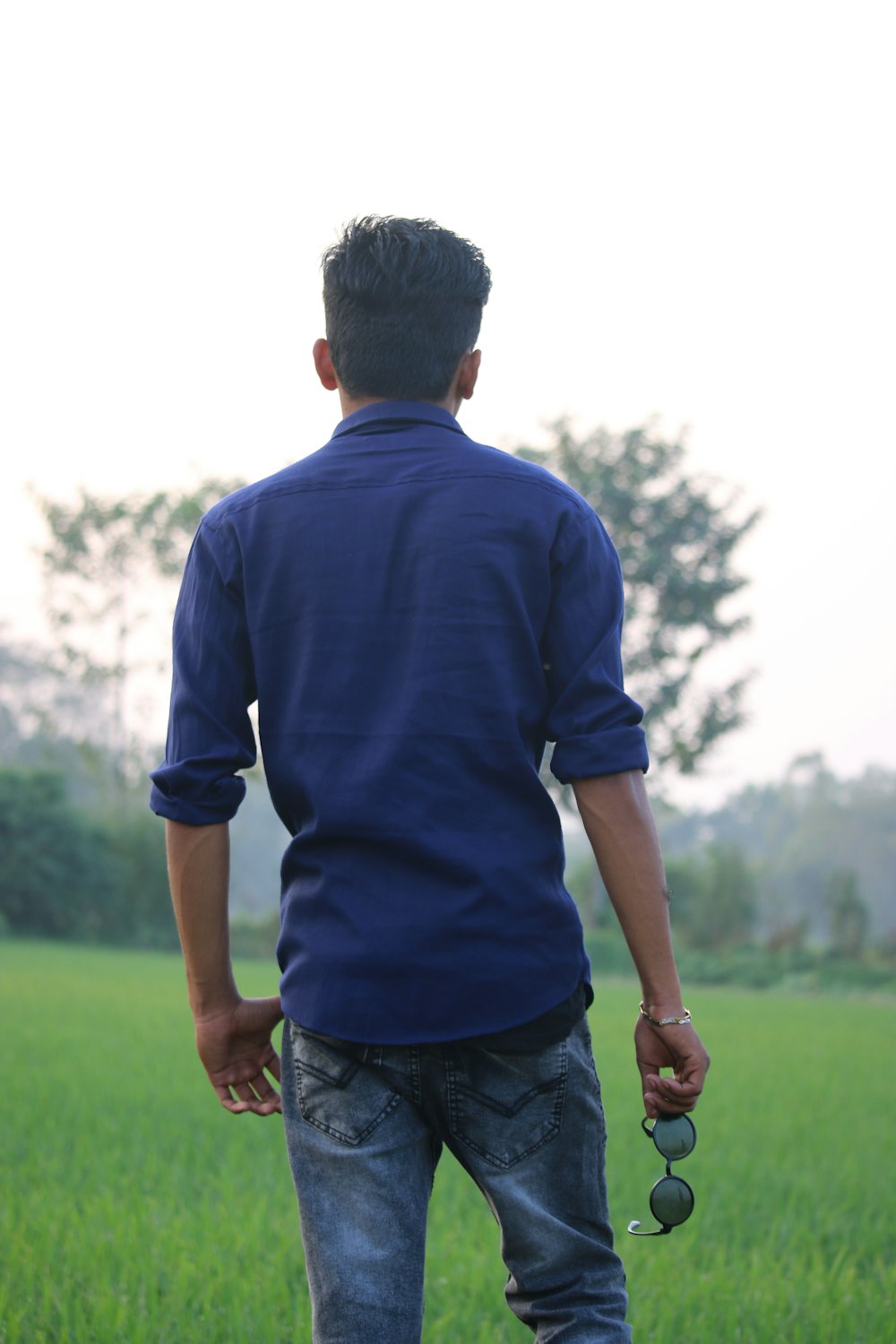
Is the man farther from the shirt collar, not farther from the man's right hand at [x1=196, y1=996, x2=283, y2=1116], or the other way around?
the man's right hand at [x1=196, y1=996, x2=283, y2=1116]

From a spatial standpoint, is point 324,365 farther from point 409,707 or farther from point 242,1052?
point 242,1052

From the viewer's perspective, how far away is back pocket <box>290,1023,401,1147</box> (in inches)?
63.8

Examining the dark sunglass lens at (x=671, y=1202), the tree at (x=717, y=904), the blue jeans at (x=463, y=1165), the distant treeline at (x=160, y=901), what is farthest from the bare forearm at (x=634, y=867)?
the tree at (x=717, y=904)

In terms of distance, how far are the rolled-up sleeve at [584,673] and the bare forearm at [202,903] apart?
49cm

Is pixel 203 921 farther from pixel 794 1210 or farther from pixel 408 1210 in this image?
pixel 794 1210

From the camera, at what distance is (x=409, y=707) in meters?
1.62

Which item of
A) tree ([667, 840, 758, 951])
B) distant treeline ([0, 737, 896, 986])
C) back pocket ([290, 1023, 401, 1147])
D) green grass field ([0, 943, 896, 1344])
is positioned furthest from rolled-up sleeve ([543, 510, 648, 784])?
tree ([667, 840, 758, 951])

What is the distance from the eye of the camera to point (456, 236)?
5.90 feet

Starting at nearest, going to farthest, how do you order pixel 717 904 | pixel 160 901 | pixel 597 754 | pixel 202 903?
pixel 597 754
pixel 202 903
pixel 160 901
pixel 717 904

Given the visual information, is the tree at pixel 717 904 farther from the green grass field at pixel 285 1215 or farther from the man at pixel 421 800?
the man at pixel 421 800

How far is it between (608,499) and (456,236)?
31805 millimetres

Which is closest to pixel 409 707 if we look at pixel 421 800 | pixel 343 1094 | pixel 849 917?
pixel 421 800

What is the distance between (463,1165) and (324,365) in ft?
3.61

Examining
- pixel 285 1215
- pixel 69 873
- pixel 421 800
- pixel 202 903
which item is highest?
pixel 421 800
